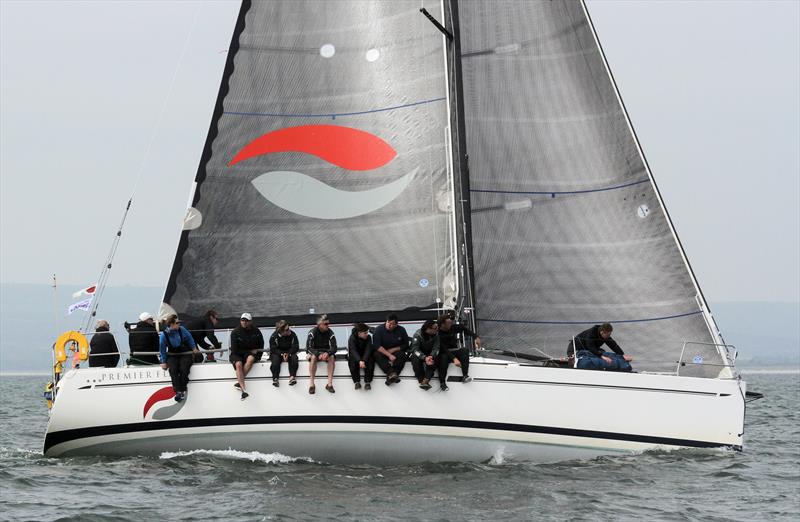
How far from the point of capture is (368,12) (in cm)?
1797

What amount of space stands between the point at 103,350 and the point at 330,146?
4.43 metres

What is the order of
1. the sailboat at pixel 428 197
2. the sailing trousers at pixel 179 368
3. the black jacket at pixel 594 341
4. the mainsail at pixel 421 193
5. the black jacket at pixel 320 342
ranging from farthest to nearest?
the mainsail at pixel 421 193 → the sailboat at pixel 428 197 → the black jacket at pixel 594 341 → the sailing trousers at pixel 179 368 → the black jacket at pixel 320 342

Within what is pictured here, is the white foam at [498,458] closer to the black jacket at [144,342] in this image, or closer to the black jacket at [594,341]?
the black jacket at [594,341]

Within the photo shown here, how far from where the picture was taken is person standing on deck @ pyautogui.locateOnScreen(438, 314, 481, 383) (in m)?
15.7

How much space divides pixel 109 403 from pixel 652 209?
27.3 ft

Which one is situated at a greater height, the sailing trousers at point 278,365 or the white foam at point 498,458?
the sailing trousers at point 278,365

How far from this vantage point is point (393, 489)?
14305mm

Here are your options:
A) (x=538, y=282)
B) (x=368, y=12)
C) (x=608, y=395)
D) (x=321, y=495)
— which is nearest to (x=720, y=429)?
(x=608, y=395)

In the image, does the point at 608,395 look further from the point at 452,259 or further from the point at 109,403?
the point at 109,403

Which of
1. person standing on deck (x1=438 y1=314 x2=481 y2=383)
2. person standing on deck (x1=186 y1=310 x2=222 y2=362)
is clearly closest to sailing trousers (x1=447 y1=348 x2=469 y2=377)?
person standing on deck (x1=438 y1=314 x2=481 y2=383)

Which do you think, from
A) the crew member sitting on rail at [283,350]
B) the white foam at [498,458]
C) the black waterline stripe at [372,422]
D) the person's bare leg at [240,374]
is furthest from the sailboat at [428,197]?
the white foam at [498,458]

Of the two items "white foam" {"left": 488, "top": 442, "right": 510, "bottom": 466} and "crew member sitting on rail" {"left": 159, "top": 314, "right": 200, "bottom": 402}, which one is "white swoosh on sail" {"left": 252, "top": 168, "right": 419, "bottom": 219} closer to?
"crew member sitting on rail" {"left": 159, "top": 314, "right": 200, "bottom": 402}

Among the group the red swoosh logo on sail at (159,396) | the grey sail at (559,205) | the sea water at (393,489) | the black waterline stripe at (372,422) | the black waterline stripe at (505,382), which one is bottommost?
the sea water at (393,489)

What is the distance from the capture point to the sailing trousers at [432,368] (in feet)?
51.4
